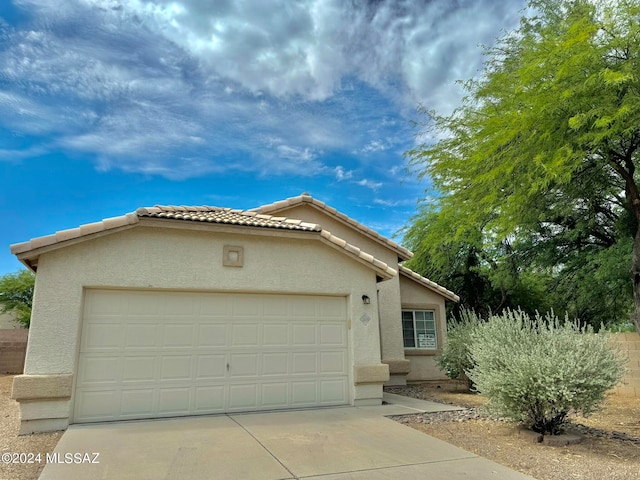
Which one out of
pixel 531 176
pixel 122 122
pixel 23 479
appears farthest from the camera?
pixel 122 122

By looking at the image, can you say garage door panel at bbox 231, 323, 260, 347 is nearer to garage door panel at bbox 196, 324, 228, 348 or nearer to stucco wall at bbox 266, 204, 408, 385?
garage door panel at bbox 196, 324, 228, 348

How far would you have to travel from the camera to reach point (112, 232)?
28.6 feet

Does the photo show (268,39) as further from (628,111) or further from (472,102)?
(628,111)

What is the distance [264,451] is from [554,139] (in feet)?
30.1

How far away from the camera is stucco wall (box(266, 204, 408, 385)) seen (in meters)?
14.7

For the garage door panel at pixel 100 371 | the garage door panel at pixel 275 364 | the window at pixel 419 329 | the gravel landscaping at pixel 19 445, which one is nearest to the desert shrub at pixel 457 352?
the window at pixel 419 329

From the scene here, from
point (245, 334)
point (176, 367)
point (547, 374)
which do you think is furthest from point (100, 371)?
point (547, 374)

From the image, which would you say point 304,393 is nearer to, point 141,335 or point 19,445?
point 141,335

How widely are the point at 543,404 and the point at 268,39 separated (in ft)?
39.4

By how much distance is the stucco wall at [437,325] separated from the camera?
15.6 meters

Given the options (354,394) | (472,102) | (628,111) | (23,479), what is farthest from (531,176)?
(23,479)

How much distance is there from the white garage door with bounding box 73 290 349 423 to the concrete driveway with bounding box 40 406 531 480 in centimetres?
55

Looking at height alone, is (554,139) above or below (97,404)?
above

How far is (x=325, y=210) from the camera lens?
14844 mm
